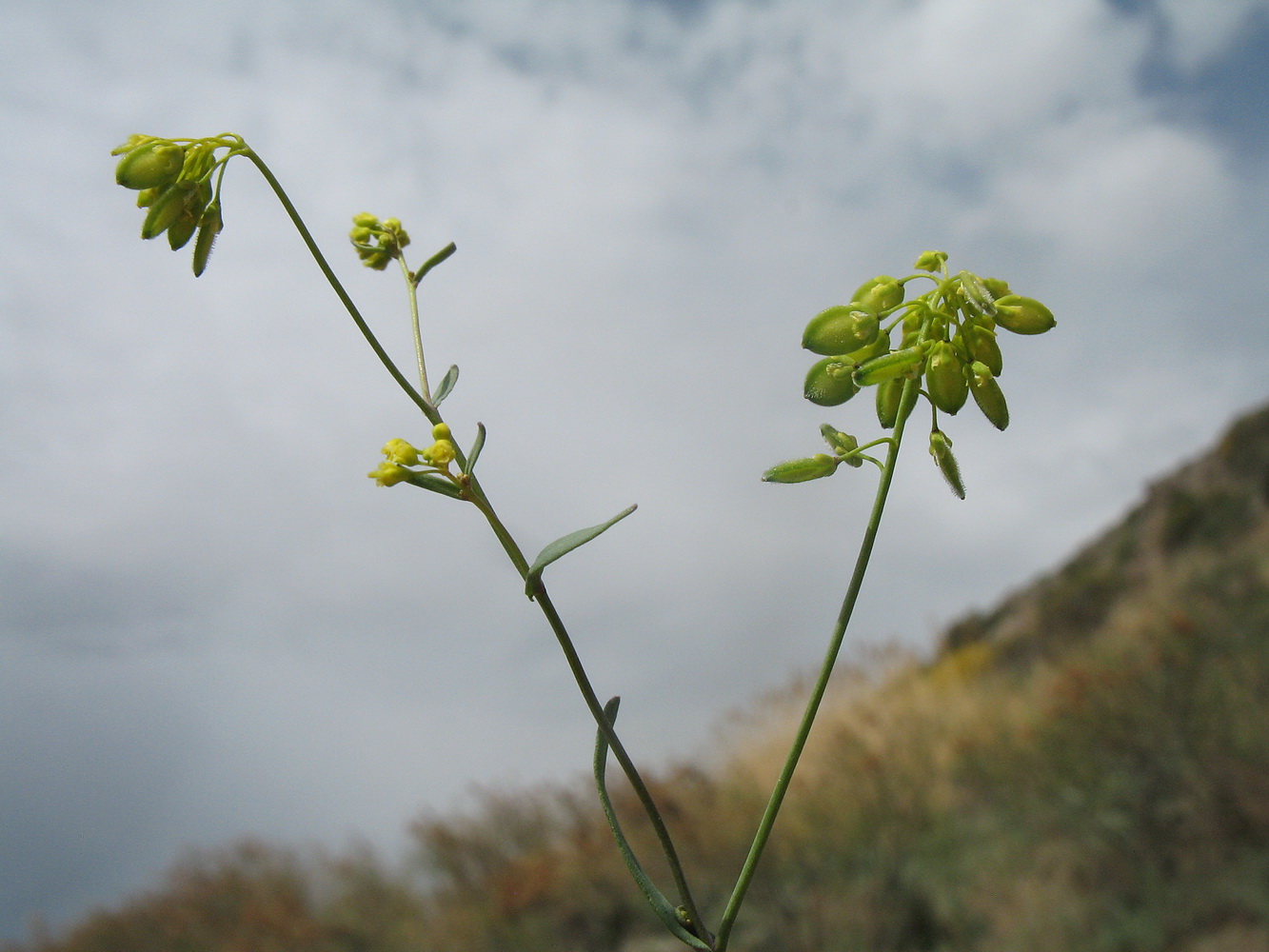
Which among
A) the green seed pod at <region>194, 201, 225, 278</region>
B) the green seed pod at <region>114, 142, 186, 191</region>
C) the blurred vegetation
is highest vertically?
the green seed pod at <region>114, 142, 186, 191</region>

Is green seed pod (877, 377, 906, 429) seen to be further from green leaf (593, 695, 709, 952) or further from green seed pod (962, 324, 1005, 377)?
green leaf (593, 695, 709, 952)

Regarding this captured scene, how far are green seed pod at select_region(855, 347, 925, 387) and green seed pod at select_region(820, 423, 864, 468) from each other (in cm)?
9

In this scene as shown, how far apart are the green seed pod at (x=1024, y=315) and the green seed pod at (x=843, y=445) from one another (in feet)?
0.75

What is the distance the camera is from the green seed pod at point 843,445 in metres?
1.15

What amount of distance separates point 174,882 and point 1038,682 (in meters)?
10.4

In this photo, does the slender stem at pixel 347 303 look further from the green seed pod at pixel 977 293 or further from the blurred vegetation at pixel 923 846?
the blurred vegetation at pixel 923 846

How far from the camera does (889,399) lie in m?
1.16

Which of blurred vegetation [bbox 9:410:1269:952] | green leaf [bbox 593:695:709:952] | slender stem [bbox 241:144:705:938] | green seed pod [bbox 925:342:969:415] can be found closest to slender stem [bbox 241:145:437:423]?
slender stem [bbox 241:144:705:938]

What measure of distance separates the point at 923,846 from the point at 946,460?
26.1 feet

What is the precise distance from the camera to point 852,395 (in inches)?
45.4

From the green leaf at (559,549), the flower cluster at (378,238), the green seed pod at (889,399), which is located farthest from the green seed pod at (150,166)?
the green seed pod at (889,399)

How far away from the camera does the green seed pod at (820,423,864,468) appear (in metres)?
1.15

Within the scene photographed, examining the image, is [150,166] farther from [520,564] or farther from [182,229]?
[520,564]

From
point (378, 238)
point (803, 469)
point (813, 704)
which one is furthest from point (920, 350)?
point (378, 238)
